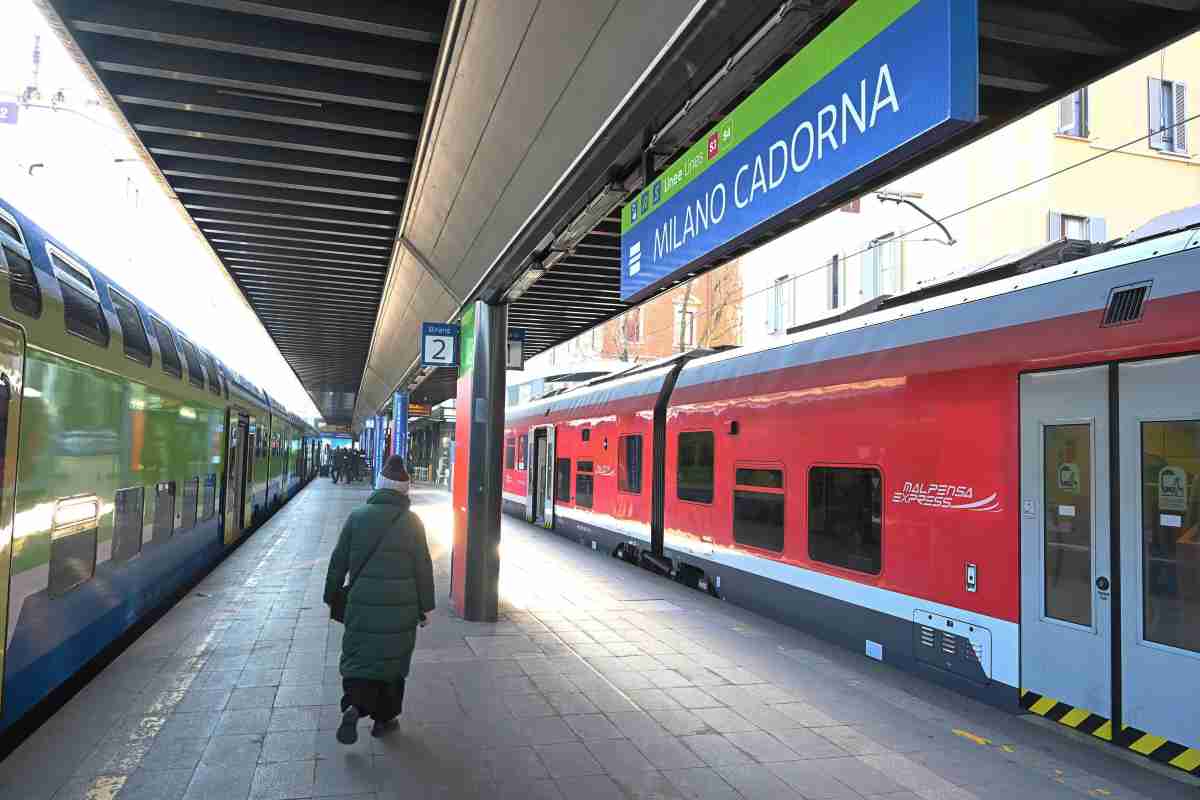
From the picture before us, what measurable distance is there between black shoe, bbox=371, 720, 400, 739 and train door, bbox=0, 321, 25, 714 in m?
1.83

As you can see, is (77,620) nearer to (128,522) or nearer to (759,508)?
(128,522)

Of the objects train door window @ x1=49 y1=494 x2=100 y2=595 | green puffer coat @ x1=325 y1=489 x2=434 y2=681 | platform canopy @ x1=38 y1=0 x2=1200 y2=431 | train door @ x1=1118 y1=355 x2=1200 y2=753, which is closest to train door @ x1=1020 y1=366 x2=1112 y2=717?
train door @ x1=1118 y1=355 x2=1200 y2=753

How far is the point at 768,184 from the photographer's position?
370cm

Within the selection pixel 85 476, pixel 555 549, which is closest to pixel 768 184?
pixel 85 476

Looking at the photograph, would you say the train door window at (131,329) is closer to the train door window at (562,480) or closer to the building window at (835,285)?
the train door window at (562,480)

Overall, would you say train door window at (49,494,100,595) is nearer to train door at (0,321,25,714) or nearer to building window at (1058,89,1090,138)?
train door at (0,321,25,714)

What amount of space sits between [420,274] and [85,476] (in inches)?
279

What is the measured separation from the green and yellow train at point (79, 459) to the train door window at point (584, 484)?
21.1 ft

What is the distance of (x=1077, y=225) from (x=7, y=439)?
20097mm

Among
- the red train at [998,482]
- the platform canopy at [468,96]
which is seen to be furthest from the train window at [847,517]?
the platform canopy at [468,96]

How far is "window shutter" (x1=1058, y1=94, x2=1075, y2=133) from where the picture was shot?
1847 centimetres

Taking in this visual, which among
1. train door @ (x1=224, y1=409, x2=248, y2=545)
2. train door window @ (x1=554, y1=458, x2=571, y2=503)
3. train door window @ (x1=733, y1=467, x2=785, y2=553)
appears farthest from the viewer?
train door window @ (x1=554, y1=458, x2=571, y2=503)

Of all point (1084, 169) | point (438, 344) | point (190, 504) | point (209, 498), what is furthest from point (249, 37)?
point (1084, 169)

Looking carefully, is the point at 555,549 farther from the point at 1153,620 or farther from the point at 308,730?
the point at 1153,620
